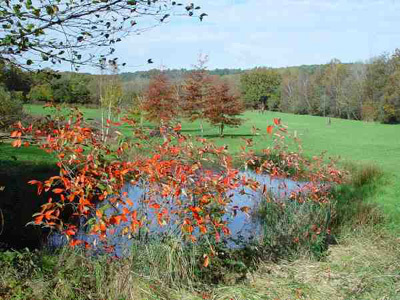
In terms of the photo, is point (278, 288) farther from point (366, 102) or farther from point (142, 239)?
point (366, 102)

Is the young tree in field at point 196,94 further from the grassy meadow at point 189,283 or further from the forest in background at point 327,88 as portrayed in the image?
the grassy meadow at point 189,283

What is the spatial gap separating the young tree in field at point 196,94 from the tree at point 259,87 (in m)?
41.1

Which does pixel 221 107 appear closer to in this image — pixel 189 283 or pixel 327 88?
pixel 189 283

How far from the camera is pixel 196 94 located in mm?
30000

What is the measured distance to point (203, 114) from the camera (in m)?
29.8

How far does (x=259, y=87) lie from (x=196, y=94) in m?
43.6

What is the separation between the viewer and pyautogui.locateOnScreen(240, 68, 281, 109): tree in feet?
235

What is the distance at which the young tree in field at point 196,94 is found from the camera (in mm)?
29938

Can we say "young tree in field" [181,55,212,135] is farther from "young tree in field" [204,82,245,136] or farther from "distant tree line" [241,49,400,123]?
"distant tree line" [241,49,400,123]

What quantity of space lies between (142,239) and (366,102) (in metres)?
52.2

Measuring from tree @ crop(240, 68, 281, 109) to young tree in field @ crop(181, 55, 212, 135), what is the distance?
4109 cm

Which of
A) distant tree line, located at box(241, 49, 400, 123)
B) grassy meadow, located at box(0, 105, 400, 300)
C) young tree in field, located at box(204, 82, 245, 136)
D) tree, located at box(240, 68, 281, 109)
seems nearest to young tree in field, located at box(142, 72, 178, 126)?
young tree in field, located at box(204, 82, 245, 136)

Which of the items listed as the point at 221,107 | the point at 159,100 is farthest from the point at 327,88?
the point at 159,100

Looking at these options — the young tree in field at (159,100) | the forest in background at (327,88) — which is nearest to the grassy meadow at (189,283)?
the young tree in field at (159,100)
